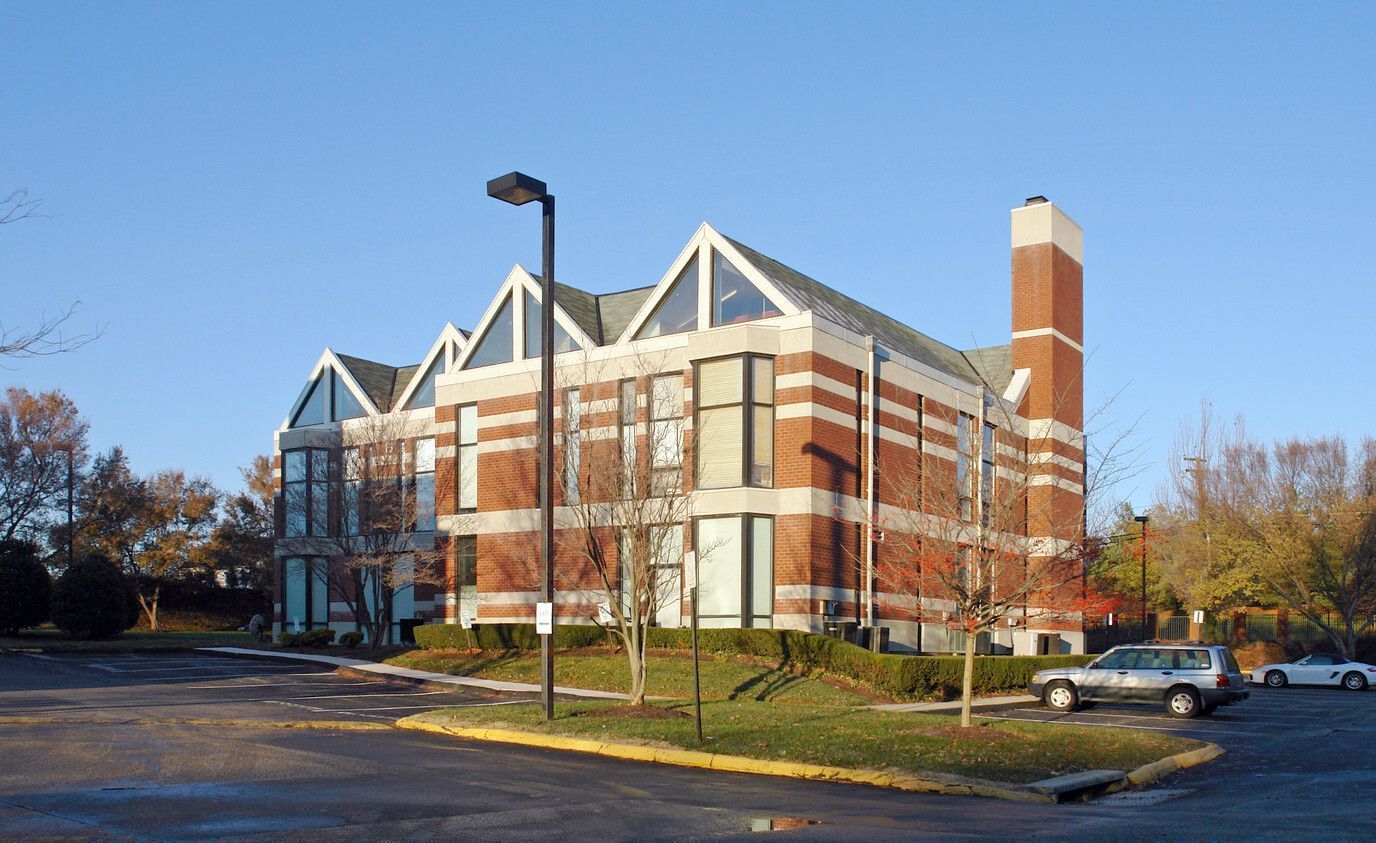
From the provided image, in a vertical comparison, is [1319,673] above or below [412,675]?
below

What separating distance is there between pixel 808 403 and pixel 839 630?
5.73 metres

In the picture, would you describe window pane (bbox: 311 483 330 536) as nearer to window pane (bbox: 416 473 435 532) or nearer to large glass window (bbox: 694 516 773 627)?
window pane (bbox: 416 473 435 532)

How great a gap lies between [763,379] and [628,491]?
915 cm

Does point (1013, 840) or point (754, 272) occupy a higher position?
point (754, 272)

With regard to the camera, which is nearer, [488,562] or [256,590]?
[488,562]

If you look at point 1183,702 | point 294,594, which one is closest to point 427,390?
point 294,594

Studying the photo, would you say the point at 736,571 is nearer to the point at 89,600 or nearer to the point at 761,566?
the point at 761,566

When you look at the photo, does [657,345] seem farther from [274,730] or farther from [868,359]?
[274,730]

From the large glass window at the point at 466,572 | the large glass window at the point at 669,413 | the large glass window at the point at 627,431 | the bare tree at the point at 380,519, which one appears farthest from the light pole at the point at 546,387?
the large glass window at the point at 466,572

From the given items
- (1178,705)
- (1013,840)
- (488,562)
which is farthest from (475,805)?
(488,562)

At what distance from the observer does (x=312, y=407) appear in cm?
4784

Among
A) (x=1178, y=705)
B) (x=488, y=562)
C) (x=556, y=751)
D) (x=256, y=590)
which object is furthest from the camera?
(x=256, y=590)

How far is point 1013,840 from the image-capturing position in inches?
419

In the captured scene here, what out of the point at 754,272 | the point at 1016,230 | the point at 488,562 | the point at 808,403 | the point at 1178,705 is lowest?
the point at 1178,705
